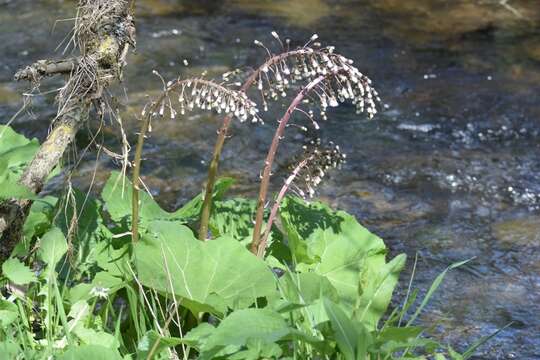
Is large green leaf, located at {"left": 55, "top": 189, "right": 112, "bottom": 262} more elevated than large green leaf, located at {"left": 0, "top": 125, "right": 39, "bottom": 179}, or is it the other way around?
large green leaf, located at {"left": 0, "top": 125, "right": 39, "bottom": 179}

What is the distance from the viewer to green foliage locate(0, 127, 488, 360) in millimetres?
2451

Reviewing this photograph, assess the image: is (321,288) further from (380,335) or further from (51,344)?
(51,344)

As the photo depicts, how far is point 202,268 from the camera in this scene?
8.73 feet

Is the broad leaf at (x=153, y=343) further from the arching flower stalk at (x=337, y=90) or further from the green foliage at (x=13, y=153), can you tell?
the green foliage at (x=13, y=153)

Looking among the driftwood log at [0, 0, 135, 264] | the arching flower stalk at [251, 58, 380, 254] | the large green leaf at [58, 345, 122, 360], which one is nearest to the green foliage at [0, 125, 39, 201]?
the driftwood log at [0, 0, 135, 264]

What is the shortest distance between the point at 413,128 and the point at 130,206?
2.82 metres

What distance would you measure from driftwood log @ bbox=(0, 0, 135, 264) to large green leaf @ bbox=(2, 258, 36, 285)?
0.08 metres

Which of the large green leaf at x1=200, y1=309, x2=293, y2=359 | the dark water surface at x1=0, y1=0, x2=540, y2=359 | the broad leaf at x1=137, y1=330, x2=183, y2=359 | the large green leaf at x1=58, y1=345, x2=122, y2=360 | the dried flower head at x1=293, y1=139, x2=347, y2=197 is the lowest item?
the dark water surface at x1=0, y1=0, x2=540, y2=359

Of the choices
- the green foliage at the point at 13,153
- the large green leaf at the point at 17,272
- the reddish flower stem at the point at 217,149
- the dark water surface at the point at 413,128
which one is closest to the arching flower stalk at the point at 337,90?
the reddish flower stem at the point at 217,149

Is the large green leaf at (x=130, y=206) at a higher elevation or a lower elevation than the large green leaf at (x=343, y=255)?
higher

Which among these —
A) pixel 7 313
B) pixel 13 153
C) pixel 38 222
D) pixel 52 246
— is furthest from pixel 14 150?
pixel 7 313

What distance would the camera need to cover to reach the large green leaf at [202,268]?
2.65 meters

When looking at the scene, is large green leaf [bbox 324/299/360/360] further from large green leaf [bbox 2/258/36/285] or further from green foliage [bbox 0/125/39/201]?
green foliage [bbox 0/125/39/201]

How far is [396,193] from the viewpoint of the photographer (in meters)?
4.80
